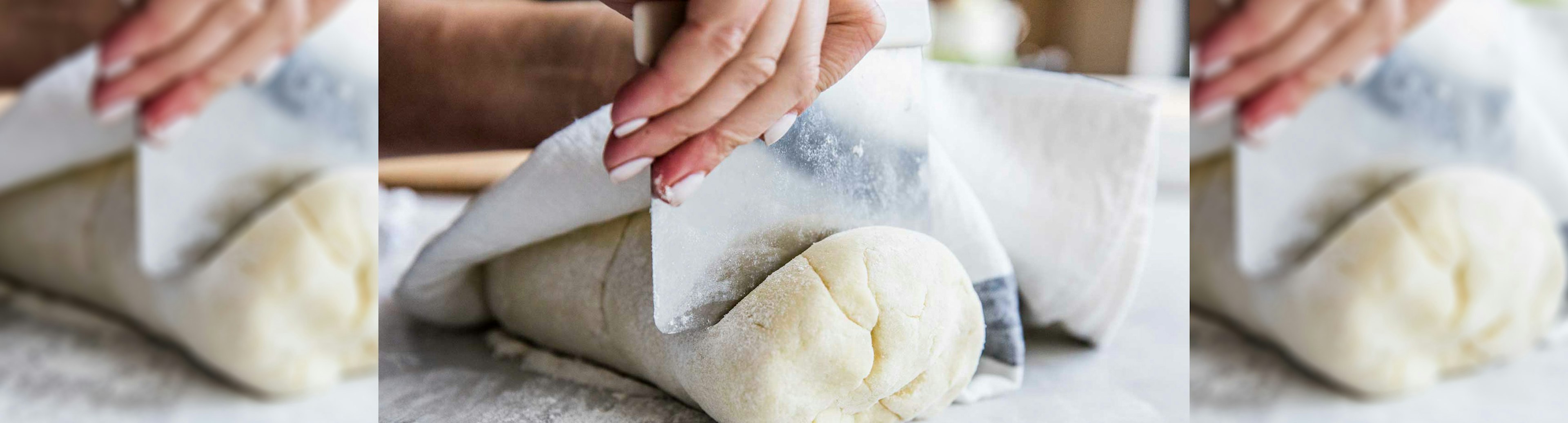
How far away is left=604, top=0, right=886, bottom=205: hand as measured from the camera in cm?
46

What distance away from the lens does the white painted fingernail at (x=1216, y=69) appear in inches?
23.4

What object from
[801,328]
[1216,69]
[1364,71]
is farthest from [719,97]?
[1364,71]

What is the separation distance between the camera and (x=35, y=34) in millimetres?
351

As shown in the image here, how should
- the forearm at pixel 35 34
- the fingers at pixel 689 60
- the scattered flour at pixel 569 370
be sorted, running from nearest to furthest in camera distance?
the forearm at pixel 35 34
the fingers at pixel 689 60
the scattered flour at pixel 569 370

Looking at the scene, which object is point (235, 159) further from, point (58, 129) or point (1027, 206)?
point (1027, 206)

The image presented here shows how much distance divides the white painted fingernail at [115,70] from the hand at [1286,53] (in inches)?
23.8

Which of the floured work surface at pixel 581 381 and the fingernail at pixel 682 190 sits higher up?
Answer: the fingernail at pixel 682 190

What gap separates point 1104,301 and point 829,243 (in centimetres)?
27

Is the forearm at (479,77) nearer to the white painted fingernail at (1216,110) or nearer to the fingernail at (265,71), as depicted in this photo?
the fingernail at (265,71)

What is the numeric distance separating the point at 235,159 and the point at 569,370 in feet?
0.83

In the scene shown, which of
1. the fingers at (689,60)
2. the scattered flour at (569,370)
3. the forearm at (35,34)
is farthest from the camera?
the scattered flour at (569,370)

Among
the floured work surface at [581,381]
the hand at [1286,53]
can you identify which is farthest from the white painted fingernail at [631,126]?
the hand at [1286,53]

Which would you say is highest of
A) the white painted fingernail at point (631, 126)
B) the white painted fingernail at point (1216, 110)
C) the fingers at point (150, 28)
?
the fingers at point (150, 28)

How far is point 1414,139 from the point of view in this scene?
0.62 meters
